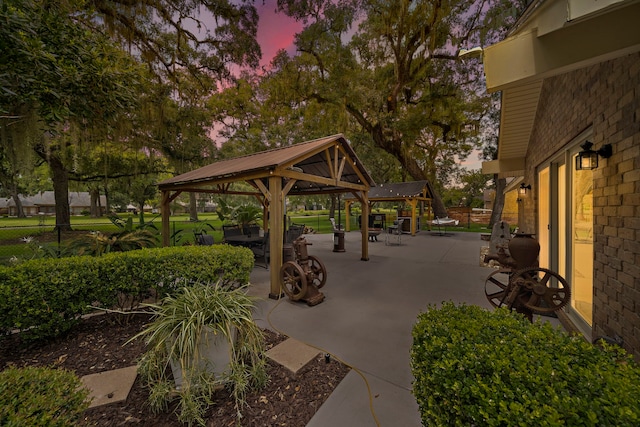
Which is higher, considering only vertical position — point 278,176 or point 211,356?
point 278,176

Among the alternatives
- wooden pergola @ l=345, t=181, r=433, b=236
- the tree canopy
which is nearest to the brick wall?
the tree canopy

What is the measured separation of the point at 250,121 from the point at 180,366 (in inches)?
594

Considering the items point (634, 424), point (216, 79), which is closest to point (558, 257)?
point (634, 424)

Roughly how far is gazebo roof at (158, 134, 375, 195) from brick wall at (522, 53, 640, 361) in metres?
4.15

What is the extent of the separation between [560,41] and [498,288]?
4.98 meters

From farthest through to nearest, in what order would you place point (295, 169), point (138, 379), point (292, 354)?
Result: point (295, 169) → point (292, 354) → point (138, 379)

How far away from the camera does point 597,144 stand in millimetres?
2654

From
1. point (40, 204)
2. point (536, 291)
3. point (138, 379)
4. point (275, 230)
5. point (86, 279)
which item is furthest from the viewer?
point (40, 204)

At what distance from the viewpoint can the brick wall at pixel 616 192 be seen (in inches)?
80.3

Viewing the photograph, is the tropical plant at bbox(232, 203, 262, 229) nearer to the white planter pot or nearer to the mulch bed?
the mulch bed

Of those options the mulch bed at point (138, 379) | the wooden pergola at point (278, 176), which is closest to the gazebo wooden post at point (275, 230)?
the wooden pergola at point (278, 176)

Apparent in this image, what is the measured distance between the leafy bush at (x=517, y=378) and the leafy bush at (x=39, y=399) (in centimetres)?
184

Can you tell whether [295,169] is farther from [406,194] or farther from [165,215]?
[406,194]

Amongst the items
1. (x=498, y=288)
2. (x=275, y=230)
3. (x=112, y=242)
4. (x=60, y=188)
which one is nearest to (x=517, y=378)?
(x=275, y=230)
